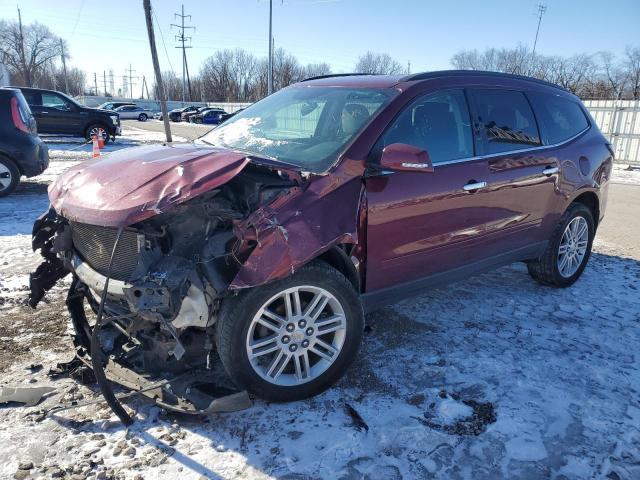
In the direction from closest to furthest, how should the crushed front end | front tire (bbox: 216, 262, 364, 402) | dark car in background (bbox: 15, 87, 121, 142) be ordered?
the crushed front end, front tire (bbox: 216, 262, 364, 402), dark car in background (bbox: 15, 87, 121, 142)

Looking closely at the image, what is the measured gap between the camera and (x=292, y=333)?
285 centimetres

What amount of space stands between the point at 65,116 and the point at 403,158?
17.0 m

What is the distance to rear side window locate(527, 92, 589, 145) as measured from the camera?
14.5ft

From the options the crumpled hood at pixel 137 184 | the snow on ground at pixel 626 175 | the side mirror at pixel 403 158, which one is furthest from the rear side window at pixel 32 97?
the snow on ground at pixel 626 175

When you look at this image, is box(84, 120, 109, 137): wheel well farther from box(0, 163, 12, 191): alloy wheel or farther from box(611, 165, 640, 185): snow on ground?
box(611, 165, 640, 185): snow on ground

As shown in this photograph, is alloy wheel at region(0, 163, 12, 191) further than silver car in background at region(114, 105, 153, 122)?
No

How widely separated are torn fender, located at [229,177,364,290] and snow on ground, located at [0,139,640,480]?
0.87 metres

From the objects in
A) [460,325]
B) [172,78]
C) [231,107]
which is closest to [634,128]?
[460,325]

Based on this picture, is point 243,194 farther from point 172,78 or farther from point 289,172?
point 172,78

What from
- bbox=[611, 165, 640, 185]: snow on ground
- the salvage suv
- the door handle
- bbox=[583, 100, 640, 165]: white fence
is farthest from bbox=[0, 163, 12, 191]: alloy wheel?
bbox=[583, 100, 640, 165]: white fence

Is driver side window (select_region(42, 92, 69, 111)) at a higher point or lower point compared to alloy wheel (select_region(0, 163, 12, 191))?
higher

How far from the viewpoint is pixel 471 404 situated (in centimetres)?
292

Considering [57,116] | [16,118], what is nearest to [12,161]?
[16,118]

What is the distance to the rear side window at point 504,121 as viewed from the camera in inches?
Answer: 151
